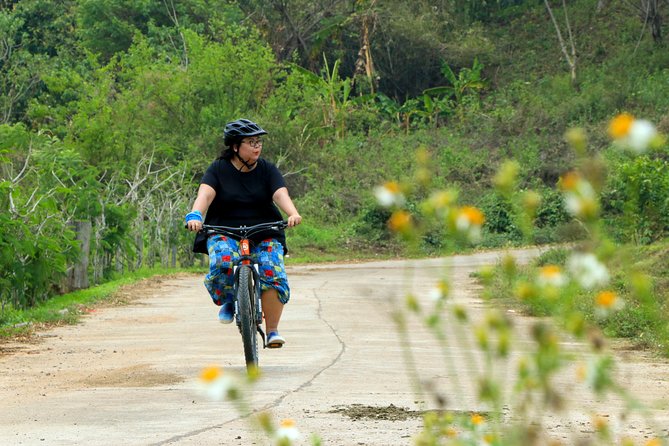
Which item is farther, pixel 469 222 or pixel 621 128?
pixel 469 222

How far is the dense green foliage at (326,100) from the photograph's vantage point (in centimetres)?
2580

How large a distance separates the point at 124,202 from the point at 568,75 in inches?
1153

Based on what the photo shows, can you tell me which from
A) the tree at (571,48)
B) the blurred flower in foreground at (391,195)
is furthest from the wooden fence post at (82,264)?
the tree at (571,48)

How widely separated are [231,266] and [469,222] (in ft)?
22.9

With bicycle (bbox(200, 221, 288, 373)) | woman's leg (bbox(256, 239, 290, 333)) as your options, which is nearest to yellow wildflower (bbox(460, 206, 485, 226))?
bicycle (bbox(200, 221, 288, 373))

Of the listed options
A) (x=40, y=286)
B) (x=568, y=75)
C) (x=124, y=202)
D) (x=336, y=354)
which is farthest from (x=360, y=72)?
(x=336, y=354)

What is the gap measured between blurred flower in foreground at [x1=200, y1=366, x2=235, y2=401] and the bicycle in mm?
6710

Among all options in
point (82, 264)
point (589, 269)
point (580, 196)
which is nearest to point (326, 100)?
point (82, 264)

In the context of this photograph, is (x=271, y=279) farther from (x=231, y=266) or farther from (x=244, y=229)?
(x=244, y=229)

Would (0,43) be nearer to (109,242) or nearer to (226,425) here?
(109,242)

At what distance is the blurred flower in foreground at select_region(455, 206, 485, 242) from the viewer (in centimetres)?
280

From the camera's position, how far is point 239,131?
988cm

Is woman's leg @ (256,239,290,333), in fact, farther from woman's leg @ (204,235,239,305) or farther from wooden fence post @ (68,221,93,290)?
wooden fence post @ (68,221,93,290)

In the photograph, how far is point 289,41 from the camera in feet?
160
